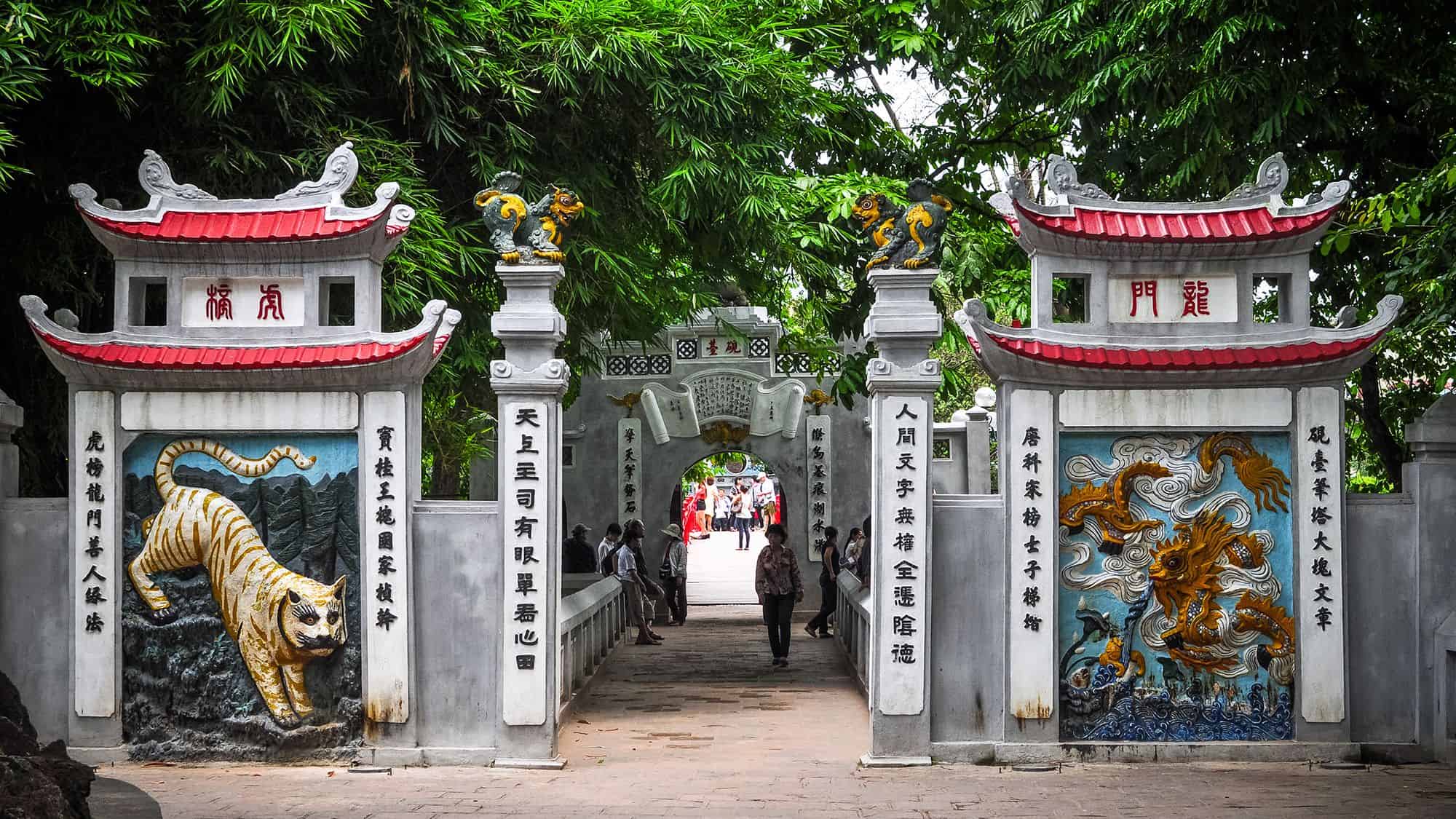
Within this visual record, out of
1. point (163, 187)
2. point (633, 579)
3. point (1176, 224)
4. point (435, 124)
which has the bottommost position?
point (633, 579)

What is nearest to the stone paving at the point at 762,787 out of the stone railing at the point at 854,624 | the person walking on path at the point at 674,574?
the stone railing at the point at 854,624

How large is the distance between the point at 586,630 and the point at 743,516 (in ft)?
86.6

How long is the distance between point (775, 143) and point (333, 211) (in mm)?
4937

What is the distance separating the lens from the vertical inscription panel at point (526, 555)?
855 cm

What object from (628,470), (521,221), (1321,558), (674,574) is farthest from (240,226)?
(628,470)

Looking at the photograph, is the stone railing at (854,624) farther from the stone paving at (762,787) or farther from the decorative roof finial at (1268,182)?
the decorative roof finial at (1268,182)

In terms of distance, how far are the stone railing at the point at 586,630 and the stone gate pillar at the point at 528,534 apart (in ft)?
1.00

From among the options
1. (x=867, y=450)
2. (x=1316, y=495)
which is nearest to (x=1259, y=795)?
(x=1316, y=495)

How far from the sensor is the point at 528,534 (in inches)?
338

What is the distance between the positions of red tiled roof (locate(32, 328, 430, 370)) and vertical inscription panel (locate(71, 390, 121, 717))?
0.31 metres

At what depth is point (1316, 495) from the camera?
28.2ft

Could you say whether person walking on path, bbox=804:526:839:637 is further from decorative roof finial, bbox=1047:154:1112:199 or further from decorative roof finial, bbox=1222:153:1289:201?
decorative roof finial, bbox=1222:153:1289:201

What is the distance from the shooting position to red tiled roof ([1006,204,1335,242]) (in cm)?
850

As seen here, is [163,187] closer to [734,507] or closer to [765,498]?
[734,507]
